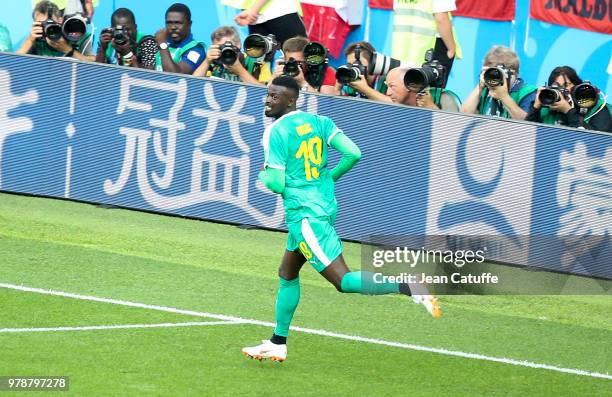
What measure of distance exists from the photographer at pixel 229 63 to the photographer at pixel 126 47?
68cm

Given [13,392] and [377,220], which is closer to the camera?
[13,392]

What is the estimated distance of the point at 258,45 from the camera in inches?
533

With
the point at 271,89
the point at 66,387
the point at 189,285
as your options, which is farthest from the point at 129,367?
the point at 189,285

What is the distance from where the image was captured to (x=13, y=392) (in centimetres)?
734

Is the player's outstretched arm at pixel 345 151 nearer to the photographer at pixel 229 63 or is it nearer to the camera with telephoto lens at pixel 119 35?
the photographer at pixel 229 63

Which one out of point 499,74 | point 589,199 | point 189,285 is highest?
point 499,74

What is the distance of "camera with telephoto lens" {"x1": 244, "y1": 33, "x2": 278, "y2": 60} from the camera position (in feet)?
44.2

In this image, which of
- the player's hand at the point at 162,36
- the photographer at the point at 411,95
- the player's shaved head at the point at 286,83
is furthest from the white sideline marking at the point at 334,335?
A: the player's hand at the point at 162,36

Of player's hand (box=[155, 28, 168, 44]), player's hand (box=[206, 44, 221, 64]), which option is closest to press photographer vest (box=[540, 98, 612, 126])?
player's hand (box=[206, 44, 221, 64])

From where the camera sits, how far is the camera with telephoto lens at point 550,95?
1187cm

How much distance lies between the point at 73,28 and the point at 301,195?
6605 millimetres

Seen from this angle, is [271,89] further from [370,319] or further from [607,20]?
[607,20]

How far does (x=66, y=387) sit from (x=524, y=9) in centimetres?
995

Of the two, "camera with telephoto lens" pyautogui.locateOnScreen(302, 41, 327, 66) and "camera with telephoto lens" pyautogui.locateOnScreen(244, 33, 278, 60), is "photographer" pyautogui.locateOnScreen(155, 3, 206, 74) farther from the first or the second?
"camera with telephoto lens" pyautogui.locateOnScreen(302, 41, 327, 66)
